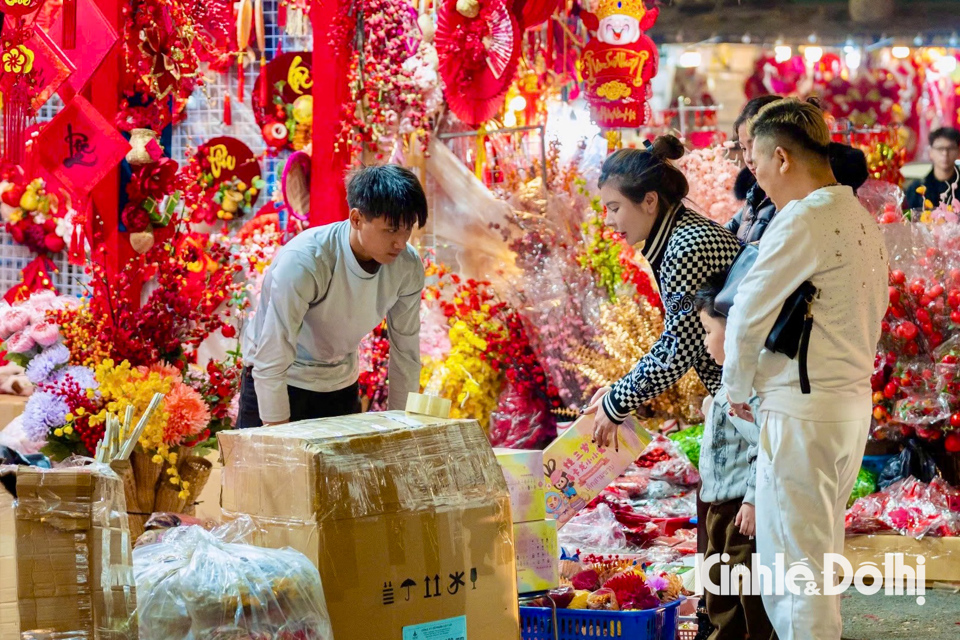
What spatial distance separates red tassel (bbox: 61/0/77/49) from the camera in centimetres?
339

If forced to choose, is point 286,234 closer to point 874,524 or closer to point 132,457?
point 132,457

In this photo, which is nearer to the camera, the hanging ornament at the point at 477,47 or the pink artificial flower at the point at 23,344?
the pink artificial flower at the point at 23,344

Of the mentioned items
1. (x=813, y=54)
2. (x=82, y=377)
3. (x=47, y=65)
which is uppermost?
(x=813, y=54)

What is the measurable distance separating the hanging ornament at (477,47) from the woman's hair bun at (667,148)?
218 cm

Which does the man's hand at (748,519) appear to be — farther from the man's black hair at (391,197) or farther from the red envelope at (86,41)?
the red envelope at (86,41)

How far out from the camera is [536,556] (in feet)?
9.35

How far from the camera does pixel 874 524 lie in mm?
4254

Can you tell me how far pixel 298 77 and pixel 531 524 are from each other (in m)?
3.92

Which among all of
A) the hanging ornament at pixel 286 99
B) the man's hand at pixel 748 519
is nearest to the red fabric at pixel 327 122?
the hanging ornament at pixel 286 99

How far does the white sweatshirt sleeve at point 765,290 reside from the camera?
2.40 metres

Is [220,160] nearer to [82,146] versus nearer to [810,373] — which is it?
[82,146]

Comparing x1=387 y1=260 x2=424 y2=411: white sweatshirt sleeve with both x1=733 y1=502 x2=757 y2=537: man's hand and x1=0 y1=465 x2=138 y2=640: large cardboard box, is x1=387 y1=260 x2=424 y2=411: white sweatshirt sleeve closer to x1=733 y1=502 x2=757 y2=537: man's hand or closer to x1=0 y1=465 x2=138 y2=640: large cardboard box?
x1=733 y1=502 x2=757 y2=537: man's hand

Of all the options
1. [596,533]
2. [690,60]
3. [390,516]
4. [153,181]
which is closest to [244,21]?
[153,181]

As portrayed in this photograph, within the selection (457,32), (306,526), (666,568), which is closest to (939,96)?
(457,32)
